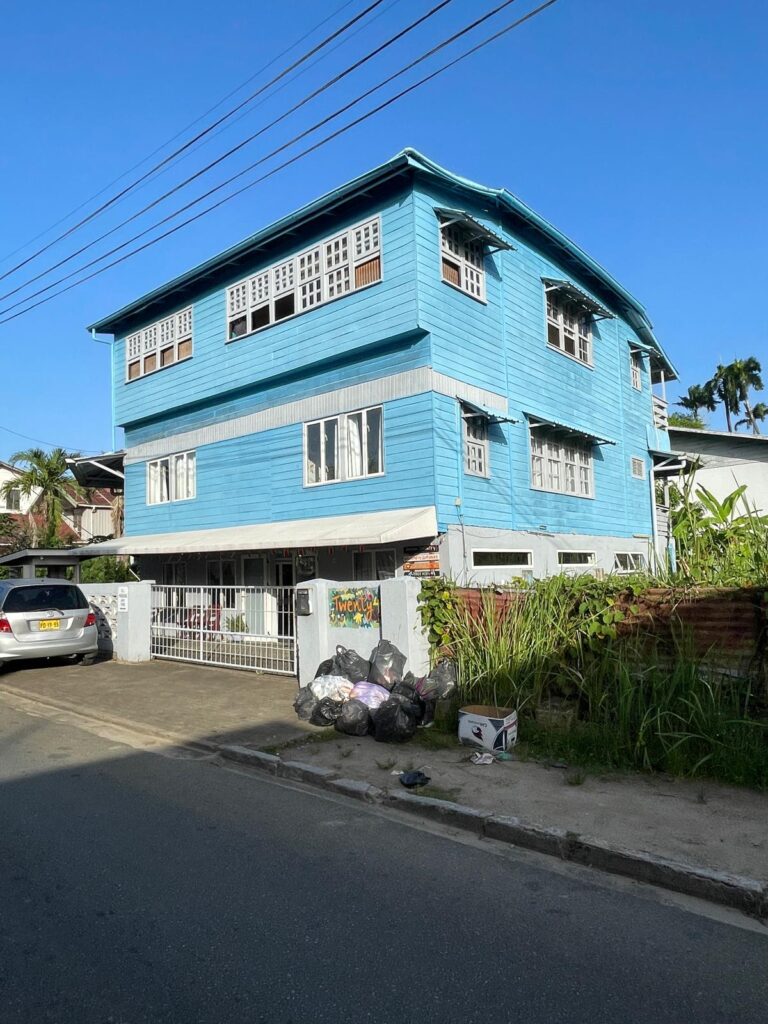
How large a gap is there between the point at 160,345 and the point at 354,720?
1527 cm

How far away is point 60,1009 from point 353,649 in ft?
22.6

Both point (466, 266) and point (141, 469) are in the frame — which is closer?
point (466, 266)

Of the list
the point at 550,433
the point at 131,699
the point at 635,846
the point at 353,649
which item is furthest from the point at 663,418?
the point at 635,846

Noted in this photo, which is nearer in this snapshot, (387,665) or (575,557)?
(387,665)

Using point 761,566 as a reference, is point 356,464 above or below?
above

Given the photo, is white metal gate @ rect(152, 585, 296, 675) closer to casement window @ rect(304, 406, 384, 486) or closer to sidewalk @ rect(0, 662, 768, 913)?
sidewalk @ rect(0, 662, 768, 913)

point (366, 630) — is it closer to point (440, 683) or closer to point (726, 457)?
point (440, 683)

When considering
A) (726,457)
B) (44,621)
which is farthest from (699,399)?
(44,621)

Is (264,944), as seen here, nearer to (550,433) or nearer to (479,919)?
(479,919)

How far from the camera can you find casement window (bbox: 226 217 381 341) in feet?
49.2

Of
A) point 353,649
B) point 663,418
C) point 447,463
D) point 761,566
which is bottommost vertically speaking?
point 353,649

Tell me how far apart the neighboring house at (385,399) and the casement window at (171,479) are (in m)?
0.07

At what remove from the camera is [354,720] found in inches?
311

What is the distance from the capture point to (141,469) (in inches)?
829
